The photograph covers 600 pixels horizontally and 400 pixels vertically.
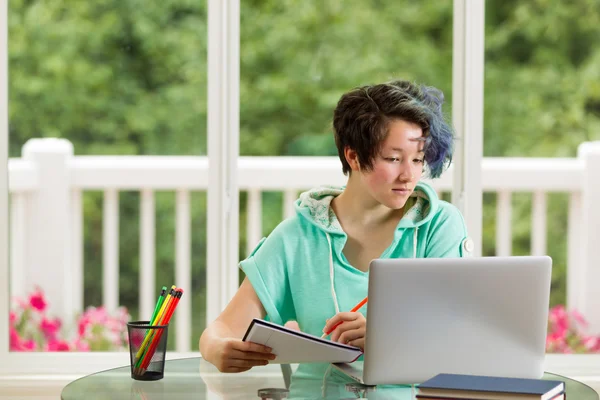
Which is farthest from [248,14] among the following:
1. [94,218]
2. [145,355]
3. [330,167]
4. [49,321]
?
[145,355]

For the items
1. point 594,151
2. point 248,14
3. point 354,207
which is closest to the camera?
point 354,207

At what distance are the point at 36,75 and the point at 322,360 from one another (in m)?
1.64

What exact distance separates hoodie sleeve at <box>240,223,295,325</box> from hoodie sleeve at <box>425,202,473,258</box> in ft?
1.08

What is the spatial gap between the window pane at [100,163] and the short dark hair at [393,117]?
2.98ft

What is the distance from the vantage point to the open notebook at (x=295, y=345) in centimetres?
150

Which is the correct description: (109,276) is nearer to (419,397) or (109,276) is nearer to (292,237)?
(292,237)

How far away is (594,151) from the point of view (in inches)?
132

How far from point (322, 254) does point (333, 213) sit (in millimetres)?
100

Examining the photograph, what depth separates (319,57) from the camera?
9.42ft

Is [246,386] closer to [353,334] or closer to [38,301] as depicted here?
[353,334]

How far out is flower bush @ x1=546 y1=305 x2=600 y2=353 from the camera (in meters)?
3.15

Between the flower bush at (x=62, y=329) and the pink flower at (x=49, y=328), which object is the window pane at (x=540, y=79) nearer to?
the flower bush at (x=62, y=329)

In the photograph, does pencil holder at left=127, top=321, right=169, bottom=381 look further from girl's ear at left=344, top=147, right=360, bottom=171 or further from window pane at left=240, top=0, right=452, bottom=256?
window pane at left=240, top=0, right=452, bottom=256

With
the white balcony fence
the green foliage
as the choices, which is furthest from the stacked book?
the white balcony fence
